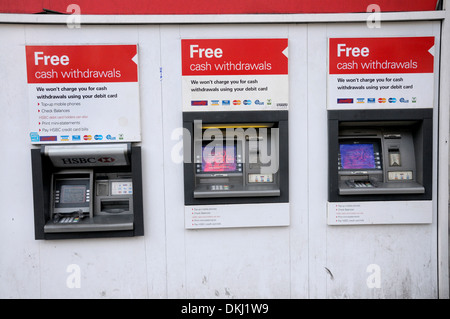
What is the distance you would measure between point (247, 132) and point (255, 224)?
0.84 m

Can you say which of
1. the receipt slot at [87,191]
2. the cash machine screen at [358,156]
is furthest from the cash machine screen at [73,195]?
the cash machine screen at [358,156]

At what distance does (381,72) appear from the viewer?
2865 millimetres

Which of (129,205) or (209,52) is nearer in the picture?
(209,52)

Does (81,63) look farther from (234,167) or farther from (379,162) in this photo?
(379,162)

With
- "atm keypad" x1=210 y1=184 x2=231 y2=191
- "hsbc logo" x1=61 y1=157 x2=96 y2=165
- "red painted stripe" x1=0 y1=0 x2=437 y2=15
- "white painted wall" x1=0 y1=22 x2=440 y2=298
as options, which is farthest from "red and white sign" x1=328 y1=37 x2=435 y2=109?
"hsbc logo" x1=61 y1=157 x2=96 y2=165

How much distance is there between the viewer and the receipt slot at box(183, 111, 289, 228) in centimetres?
287

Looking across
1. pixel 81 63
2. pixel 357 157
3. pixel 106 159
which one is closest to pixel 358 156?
pixel 357 157

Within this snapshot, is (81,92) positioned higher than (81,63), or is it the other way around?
(81,63)

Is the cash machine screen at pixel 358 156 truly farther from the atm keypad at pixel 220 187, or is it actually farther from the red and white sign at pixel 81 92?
the red and white sign at pixel 81 92

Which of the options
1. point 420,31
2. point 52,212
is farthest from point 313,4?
point 52,212

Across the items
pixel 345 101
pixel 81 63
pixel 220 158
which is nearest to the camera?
pixel 81 63

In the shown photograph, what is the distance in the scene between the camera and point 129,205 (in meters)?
3.00

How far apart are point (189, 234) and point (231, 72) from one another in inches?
59.0

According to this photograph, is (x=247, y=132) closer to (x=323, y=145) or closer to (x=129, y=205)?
(x=323, y=145)
